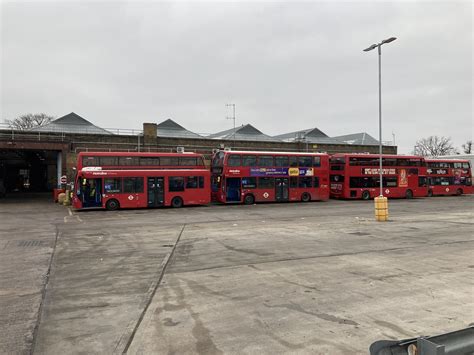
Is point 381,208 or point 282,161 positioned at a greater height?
point 282,161

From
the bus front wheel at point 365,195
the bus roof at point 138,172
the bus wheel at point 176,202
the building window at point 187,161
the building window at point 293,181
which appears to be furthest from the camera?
the bus front wheel at point 365,195

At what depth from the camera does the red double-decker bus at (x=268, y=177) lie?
29547 mm

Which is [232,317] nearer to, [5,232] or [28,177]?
[5,232]

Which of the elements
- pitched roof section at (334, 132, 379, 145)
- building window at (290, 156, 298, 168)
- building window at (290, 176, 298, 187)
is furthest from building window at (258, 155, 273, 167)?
pitched roof section at (334, 132, 379, 145)

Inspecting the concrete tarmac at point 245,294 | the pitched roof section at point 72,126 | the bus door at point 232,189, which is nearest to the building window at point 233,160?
the bus door at point 232,189

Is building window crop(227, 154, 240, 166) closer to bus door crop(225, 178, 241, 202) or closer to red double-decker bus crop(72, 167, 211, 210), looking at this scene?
bus door crop(225, 178, 241, 202)

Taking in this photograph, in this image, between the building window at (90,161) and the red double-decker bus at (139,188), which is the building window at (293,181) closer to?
the red double-decker bus at (139,188)

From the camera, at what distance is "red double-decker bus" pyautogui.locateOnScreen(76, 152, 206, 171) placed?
25.7 metres

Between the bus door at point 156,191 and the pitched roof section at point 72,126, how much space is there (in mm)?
19420

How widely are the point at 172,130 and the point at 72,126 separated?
12.4 meters

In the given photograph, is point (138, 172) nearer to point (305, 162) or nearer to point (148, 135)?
point (305, 162)

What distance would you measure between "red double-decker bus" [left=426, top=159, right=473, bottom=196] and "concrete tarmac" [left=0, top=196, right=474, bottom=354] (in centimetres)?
3031

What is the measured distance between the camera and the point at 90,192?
83.1 feet

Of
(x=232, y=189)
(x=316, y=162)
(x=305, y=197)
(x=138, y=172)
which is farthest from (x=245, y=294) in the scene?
(x=316, y=162)
